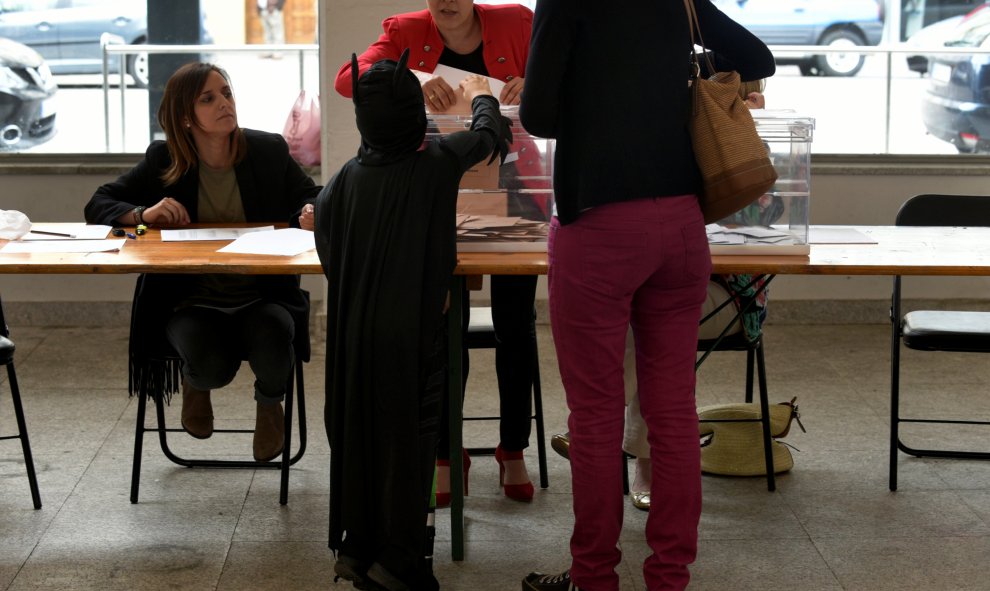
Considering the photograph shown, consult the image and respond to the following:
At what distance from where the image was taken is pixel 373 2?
539 cm

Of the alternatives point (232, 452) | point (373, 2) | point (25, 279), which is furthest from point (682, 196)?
point (25, 279)

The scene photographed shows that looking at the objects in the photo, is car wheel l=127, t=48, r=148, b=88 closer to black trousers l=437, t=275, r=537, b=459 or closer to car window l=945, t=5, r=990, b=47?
black trousers l=437, t=275, r=537, b=459

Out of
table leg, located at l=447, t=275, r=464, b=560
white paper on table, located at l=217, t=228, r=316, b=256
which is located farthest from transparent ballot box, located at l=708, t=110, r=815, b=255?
white paper on table, located at l=217, t=228, r=316, b=256

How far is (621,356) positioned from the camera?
9.18ft

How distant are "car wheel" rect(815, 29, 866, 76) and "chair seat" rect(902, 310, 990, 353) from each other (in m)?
2.45

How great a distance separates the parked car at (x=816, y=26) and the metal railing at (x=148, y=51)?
6.79 feet

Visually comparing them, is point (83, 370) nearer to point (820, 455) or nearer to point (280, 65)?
point (280, 65)

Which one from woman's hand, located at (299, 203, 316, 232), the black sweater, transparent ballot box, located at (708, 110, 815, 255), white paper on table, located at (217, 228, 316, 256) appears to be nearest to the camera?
the black sweater

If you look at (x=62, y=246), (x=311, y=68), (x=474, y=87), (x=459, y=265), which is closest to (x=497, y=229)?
(x=459, y=265)

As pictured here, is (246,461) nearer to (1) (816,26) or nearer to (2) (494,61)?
(2) (494,61)

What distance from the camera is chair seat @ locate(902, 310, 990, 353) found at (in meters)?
3.70

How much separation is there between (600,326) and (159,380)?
1.60m

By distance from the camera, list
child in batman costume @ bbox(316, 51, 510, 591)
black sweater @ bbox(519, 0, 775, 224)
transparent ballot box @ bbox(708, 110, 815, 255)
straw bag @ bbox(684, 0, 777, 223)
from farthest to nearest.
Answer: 1. transparent ballot box @ bbox(708, 110, 815, 255)
2. child in batman costume @ bbox(316, 51, 510, 591)
3. straw bag @ bbox(684, 0, 777, 223)
4. black sweater @ bbox(519, 0, 775, 224)

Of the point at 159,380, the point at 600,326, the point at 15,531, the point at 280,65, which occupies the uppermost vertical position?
the point at 280,65
